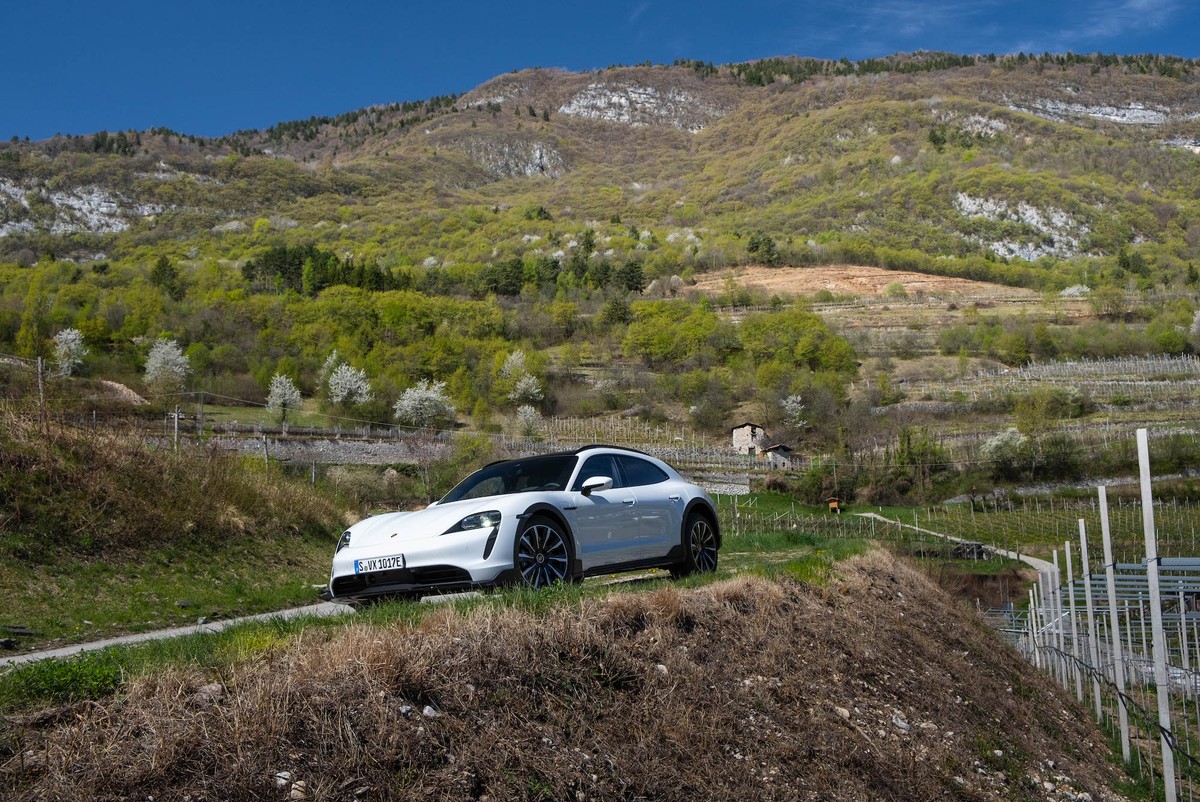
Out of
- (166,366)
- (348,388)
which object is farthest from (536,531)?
(166,366)

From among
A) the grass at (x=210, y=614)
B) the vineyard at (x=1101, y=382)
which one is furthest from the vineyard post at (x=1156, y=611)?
the vineyard at (x=1101, y=382)

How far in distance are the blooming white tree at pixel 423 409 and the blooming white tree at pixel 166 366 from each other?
18.5 m

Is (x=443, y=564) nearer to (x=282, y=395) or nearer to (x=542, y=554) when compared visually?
(x=542, y=554)

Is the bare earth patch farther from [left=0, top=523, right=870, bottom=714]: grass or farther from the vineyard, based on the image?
[left=0, top=523, right=870, bottom=714]: grass

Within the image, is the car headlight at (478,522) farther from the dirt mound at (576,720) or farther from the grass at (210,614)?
the dirt mound at (576,720)

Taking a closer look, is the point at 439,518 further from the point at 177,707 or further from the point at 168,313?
the point at 168,313

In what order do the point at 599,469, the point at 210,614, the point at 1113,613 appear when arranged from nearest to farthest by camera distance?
the point at 599,469, the point at 1113,613, the point at 210,614

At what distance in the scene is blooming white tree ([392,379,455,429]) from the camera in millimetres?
85000

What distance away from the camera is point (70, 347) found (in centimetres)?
8412

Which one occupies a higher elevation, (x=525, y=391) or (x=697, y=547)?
(x=525, y=391)

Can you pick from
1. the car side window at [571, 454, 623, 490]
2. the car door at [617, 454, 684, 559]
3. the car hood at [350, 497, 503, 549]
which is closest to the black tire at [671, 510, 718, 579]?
the car door at [617, 454, 684, 559]

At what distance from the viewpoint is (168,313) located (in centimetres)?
11188

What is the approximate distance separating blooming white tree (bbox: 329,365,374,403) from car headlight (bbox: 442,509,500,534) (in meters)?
82.4

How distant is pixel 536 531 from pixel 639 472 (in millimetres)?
2054
